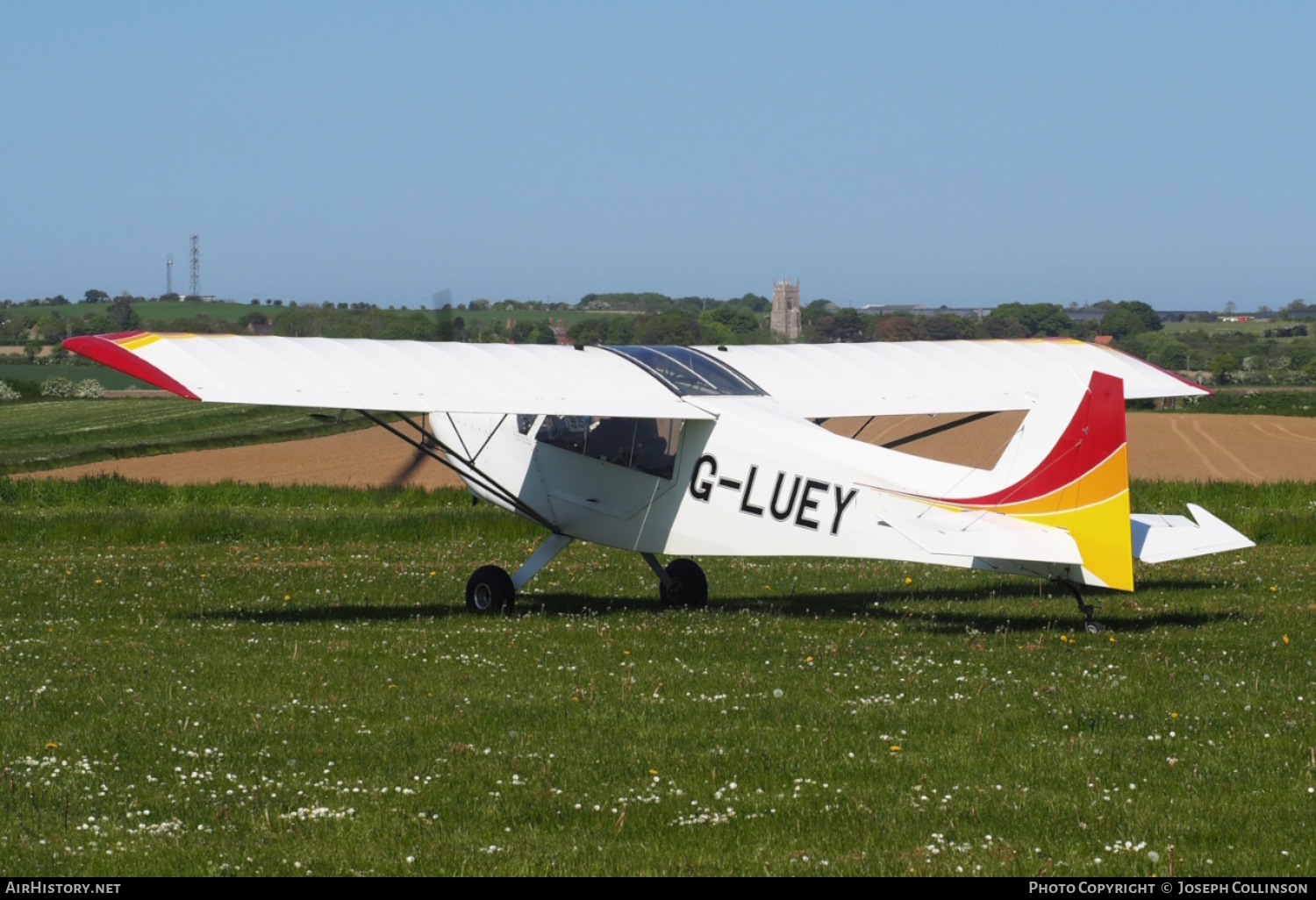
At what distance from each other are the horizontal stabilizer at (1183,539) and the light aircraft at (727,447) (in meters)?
0.02

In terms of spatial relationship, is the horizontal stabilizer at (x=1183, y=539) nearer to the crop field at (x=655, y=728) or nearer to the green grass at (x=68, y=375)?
the crop field at (x=655, y=728)

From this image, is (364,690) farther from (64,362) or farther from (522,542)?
(64,362)

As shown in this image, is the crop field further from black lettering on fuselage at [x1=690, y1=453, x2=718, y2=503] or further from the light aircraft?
black lettering on fuselage at [x1=690, y1=453, x2=718, y2=503]

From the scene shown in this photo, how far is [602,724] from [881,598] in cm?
608

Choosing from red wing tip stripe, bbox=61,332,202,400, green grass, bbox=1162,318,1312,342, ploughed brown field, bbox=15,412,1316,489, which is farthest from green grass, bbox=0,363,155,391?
green grass, bbox=1162,318,1312,342

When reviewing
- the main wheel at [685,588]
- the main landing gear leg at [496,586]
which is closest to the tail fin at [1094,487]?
the main wheel at [685,588]

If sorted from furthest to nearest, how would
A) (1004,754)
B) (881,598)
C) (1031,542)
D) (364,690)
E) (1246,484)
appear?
(1246,484) → (881,598) → (1031,542) → (364,690) → (1004,754)

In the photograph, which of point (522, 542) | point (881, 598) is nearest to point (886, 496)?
point (881, 598)

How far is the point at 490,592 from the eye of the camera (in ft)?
42.1

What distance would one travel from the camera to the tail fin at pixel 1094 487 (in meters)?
9.74

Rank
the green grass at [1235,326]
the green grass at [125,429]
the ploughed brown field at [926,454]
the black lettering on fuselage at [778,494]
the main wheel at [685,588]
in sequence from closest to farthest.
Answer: the black lettering on fuselage at [778,494] < the main wheel at [685,588] < the ploughed brown field at [926,454] < the green grass at [125,429] < the green grass at [1235,326]

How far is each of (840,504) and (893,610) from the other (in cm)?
212

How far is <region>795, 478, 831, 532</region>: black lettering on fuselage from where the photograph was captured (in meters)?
11.0

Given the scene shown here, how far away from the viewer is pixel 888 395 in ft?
46.6
